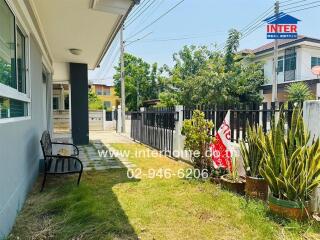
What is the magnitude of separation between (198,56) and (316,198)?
55.5 ft

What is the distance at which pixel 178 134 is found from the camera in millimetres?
6406

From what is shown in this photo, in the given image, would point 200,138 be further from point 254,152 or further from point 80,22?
point 80,22

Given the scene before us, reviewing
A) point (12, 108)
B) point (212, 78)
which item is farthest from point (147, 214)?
point (212, 78)

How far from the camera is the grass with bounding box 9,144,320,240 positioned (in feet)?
8.66

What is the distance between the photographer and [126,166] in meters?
5.82

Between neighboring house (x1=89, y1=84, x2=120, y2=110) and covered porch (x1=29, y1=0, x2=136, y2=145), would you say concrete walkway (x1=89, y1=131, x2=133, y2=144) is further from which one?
neighboring house (x1=89, y1=84, x2=120, y2=110)

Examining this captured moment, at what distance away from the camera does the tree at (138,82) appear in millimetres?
37656

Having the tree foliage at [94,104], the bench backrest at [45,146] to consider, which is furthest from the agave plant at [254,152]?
the tree foliage at [94,104]

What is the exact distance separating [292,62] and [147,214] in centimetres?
1922

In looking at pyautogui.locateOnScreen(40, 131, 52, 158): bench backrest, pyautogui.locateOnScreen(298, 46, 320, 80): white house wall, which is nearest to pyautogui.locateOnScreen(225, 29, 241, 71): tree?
pyautogui.locateOnScreen(298, 46, 320, 80): white house wall

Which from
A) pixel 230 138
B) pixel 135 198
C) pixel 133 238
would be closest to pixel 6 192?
pixel 133 238

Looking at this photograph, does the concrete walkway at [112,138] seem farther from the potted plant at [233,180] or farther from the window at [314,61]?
the window at [314,61]

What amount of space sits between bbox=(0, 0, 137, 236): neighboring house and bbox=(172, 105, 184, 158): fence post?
7.53ft

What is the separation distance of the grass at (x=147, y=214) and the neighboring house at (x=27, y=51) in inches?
13.8
